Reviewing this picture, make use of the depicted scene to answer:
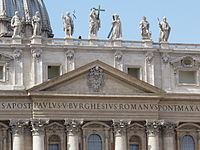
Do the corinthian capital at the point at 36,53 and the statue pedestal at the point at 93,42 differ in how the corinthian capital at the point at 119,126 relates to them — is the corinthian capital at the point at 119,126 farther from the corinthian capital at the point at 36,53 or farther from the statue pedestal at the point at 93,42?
the corinthian capital at the point at 36,53

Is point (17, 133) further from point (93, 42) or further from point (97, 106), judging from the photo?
point (93, 42)

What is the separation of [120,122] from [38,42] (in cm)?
876

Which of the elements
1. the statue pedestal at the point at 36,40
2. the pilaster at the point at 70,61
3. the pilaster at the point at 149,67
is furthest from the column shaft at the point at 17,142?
the pilaster at the point at 149,67

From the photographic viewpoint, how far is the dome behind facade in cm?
9744

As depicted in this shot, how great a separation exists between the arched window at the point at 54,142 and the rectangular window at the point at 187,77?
11.1 meters

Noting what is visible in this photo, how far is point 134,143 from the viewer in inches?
2990

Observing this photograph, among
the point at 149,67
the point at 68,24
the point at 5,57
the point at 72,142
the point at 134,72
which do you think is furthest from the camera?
the point at 134,72

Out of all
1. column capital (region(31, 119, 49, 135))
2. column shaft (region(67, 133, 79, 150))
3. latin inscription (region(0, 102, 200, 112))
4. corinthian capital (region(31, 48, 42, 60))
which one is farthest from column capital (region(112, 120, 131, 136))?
corinthian capital (region(31, 48, 42, 60))

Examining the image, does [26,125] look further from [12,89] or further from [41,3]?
[41,3]

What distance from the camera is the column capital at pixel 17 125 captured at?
7331 cm

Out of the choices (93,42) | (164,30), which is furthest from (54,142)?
(164,30)

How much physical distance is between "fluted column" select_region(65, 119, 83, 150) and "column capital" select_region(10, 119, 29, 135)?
3.17 m

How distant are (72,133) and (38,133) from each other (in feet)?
8.55

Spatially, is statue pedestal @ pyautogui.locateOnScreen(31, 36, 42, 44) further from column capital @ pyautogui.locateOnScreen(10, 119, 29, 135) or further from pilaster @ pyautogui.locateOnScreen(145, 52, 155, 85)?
pilaster @ pyautogui.locateOnScreen(145, 52, 155, 85)
